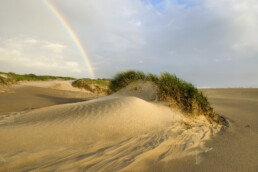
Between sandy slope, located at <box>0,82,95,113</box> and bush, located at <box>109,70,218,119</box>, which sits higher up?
bush, located at <box>109,70,218,119</box>

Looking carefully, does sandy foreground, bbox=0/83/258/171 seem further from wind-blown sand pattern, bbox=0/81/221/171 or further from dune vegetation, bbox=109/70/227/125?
dune vegetation, bbox=109/70/227/125

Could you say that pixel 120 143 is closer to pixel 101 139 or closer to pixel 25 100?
pixel 101 139

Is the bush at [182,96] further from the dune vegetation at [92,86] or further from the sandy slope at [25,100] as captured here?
the dune vegetation at [92,86]

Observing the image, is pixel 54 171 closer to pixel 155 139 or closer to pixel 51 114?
pixel 155 139

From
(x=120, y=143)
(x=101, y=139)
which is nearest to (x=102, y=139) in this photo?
(x=101, y=139)

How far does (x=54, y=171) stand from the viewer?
1.71 metres

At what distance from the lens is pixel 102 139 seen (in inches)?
107

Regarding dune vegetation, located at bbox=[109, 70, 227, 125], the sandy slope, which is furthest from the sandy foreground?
the sandy slope

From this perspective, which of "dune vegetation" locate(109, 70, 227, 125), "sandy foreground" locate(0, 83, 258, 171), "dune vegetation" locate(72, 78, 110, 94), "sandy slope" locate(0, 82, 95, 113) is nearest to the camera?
"sandy foreground" locate(0, 83, 258, 171)

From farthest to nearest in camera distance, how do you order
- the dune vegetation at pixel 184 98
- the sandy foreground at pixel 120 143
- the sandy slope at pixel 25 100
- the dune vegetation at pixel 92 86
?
the dune vegetation at pixel 92 86 → the sandy slope at pixel 25 100 → the dune vegetation at pixel 184 98 → the sandy foreground at pixel 120 143

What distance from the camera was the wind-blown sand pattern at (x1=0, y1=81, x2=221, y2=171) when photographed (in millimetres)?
1916

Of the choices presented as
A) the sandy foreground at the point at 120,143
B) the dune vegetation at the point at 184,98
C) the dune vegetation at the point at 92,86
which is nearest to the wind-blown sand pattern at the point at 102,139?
the sandy foreground at the point at 120,143

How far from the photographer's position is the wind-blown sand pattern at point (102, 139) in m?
1.92

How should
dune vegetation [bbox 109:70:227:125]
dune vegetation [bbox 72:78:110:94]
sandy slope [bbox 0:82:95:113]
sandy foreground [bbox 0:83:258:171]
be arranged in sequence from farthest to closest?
dune vegetation [bbox 72:78:110:94] → sandy slope [bbox 0:82:95:113] → dune vegetation [bbox 109:70:227:125] → sandy foreground [bbox 0:83:258:171]
